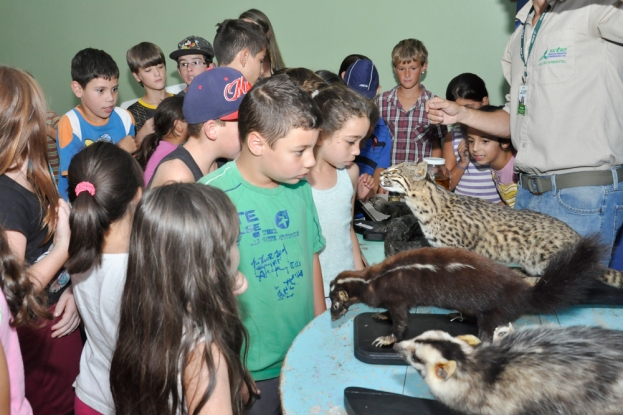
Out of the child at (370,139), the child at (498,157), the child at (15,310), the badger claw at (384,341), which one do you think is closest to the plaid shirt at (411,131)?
the child at (370,139)

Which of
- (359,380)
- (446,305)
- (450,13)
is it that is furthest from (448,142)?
(359,380)

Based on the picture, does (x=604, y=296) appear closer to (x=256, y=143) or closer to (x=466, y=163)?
(x=256, y=143)

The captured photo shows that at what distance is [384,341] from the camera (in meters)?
1.92

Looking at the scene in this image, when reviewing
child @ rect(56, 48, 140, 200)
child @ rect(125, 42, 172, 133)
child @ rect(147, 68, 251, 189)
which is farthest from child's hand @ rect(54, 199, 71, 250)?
child @ rect(125, 42, 172, 133)

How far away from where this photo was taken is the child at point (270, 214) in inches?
86.2

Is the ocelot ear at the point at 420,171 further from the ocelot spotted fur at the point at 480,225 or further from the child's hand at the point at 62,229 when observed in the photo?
the child's hand at the point at 62,229

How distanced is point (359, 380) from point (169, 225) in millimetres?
818

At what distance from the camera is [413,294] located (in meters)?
1.99

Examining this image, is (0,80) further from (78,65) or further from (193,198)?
(78,65)

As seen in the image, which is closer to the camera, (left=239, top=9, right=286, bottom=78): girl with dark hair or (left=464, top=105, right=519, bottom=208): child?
(left=464, top=105, right=519, bottom=208): child

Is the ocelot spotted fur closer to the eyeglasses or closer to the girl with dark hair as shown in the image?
the girl with dark hair

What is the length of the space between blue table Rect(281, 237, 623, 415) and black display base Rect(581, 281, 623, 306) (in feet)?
0.09

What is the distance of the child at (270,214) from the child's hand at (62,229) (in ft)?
1.99

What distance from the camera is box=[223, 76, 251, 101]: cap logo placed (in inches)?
103
